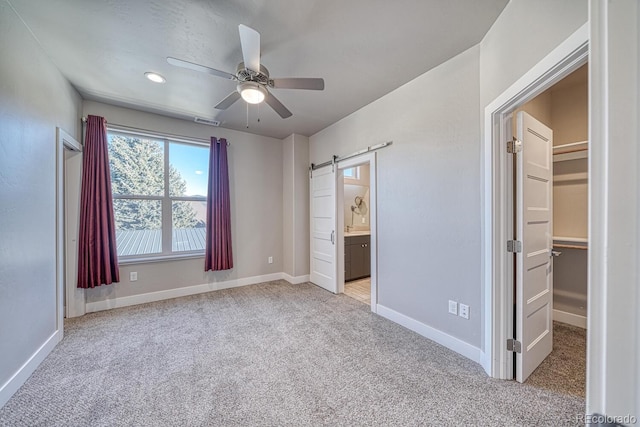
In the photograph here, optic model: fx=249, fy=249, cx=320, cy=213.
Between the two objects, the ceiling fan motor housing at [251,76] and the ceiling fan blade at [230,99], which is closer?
the ceiling fan motor housing at [251,76]

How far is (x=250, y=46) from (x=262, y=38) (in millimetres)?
430

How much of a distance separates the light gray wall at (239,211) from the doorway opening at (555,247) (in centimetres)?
369

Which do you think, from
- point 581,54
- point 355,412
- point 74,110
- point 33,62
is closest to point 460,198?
point 581,54

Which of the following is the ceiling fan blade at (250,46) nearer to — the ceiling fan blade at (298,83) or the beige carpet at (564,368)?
the ceiling fan blade at (298,83)

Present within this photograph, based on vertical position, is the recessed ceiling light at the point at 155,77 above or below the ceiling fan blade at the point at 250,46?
above

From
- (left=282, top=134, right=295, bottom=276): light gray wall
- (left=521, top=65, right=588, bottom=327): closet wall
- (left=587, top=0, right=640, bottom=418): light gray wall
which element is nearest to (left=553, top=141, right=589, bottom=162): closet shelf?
(left=521, top=65, right=588, bottom=327): closet wall

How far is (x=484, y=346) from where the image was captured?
6.70 ft

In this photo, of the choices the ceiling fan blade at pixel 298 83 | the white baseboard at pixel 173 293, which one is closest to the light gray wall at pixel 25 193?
A: the white baseboard at pixel 173 293

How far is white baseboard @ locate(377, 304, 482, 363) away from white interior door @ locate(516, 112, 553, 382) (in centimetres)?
35

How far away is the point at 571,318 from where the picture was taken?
276 cm

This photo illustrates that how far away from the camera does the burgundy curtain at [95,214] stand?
307 centimetres

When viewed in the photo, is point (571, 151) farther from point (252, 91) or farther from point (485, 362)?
point (252, 91)

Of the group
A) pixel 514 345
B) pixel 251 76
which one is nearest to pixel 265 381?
pixel 514 345

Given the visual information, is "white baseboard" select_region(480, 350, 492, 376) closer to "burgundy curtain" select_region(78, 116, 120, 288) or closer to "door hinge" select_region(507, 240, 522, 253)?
"door hinge" select_region(507, 240, 522, 253)
